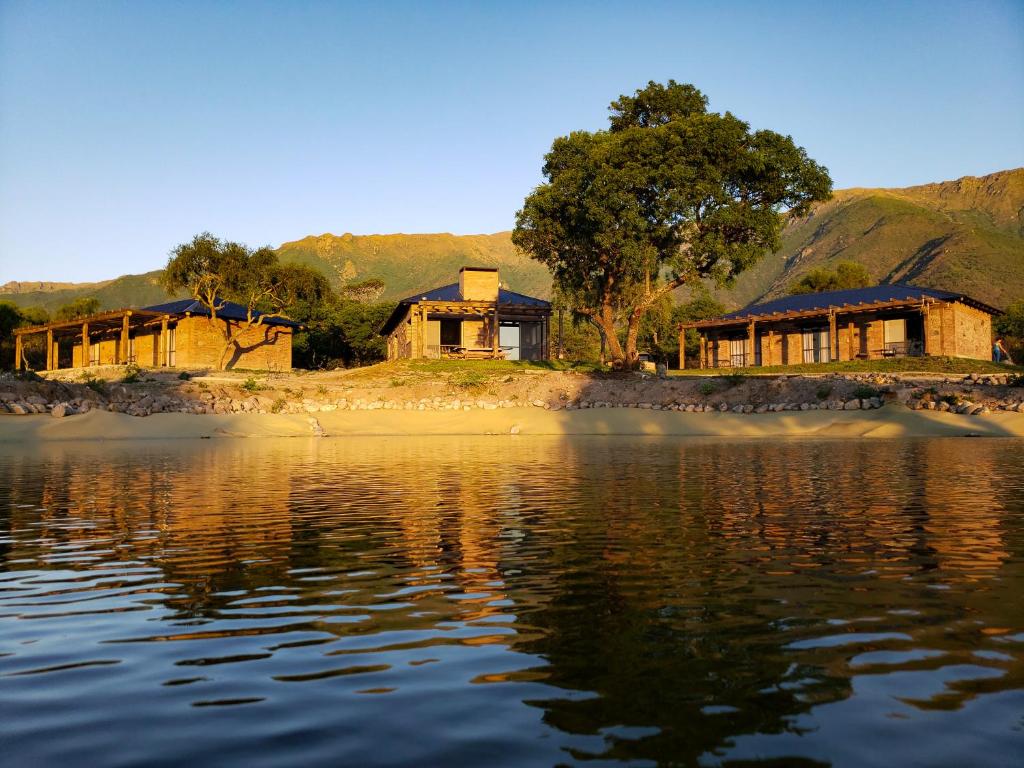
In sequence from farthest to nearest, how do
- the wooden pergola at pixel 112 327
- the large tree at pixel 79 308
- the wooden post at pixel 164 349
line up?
the large tree at pixel 79 308, the wooden post at pixel 164 349, the wooden pergola at pixel 112 327

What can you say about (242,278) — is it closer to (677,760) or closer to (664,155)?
(664,155)

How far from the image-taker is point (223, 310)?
57.3 meters

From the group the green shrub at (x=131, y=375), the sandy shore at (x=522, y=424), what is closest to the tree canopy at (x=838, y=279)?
the sandy shore at (x=522, y=424)

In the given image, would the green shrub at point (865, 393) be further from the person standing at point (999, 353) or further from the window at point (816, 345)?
the person standing at point (999, 353)

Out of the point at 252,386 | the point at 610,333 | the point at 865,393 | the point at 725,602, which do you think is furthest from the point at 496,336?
the point at 725,602

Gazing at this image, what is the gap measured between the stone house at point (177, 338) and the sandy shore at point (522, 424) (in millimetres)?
23713

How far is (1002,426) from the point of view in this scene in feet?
93.9

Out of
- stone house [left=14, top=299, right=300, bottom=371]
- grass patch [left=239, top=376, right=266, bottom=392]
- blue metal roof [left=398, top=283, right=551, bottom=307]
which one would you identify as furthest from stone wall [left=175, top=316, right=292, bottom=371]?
grass patch [left=239, top=376, right=266, bottom=392]

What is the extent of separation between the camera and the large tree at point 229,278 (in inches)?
2073

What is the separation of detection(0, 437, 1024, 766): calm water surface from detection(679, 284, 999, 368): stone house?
4185cm

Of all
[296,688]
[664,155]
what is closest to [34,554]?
[296,688]

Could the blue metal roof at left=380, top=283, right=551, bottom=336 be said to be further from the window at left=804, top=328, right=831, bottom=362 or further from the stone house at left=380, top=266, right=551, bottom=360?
the window at left=804, top=328, right=831, bottom=362

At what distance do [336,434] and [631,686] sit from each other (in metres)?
30.5

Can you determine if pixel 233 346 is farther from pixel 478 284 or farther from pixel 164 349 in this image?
pixel 478 284
